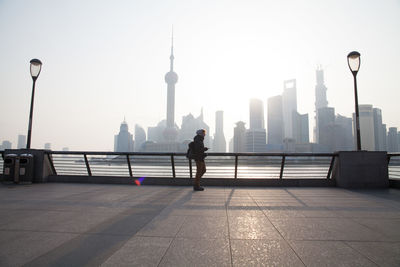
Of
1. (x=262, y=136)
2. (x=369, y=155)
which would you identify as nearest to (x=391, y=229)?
(x=369, y=155)

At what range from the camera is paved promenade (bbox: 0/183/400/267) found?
244cm

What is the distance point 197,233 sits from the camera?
3232 mm

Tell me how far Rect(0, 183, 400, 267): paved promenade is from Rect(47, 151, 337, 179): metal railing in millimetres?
3304

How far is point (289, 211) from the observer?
4590mm

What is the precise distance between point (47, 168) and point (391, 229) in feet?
36.7

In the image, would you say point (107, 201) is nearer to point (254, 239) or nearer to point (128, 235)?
point (128, 235)

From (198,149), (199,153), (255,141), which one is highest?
(255,141)

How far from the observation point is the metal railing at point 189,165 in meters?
8.63

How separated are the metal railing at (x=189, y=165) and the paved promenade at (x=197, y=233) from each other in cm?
330

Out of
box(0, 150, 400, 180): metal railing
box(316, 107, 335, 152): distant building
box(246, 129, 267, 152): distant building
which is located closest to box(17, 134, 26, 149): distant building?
box(0, 150, 400, 180): metal railing

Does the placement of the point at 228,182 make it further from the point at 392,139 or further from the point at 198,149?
the point at 392,139

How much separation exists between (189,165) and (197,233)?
5.54 meters

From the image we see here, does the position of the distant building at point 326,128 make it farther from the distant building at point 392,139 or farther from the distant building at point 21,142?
the distant building at point 21,142

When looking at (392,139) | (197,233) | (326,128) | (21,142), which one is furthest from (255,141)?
(197,233)
